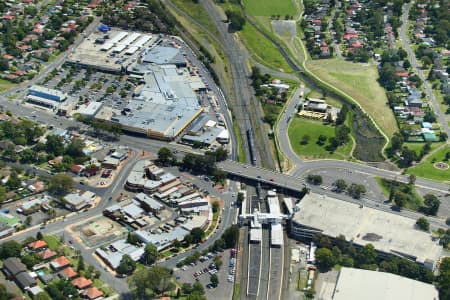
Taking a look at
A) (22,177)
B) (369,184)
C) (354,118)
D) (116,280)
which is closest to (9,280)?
(116,280)

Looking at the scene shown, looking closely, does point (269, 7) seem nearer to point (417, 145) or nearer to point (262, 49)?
point (262, 49)

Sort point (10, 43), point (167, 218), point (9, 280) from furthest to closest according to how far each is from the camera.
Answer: point (10, 43)
point (167, 218)
point (9, 280)

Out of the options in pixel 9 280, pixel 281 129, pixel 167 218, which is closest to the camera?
pixel 9 280

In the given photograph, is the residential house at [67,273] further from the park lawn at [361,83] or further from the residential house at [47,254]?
the park lawn at [361,83]

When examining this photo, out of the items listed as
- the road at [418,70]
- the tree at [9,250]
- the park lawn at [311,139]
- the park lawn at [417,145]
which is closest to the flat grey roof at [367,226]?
the park lawn at [311,139]

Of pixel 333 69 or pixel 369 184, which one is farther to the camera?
pixel 333 69

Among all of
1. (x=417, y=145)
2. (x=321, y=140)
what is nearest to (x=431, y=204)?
(x=417, y=145)

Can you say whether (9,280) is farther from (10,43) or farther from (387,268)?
(10,43)
